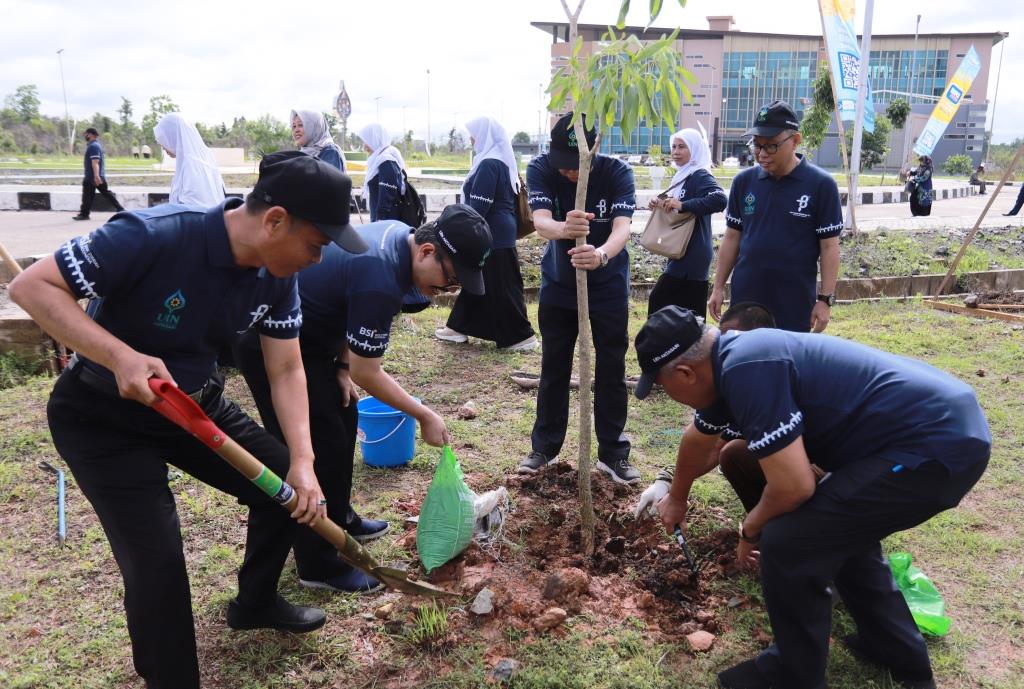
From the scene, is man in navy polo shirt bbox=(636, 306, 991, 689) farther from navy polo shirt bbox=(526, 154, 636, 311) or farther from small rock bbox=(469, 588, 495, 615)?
navy polo shirt bbox=(526, 154, 636, 311)

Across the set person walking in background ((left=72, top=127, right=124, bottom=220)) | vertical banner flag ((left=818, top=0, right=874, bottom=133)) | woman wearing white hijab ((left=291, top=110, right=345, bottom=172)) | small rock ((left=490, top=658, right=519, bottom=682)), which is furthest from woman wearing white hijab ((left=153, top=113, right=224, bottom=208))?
vertical banner flag ((left=818, top=0, right=874, bottom=133))

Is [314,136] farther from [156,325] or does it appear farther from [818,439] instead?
[818,439]

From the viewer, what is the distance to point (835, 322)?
304 inches

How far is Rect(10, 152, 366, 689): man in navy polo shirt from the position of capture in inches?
75.5

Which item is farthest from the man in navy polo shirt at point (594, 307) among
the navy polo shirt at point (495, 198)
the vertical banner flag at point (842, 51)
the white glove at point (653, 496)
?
the vertical banner flag at point (842, 51)

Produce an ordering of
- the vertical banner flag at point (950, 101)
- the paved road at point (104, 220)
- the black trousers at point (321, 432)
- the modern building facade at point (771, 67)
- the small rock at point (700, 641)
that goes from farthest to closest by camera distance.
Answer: the modern building facade at point (771, 67) < the vertical banner flag at point (950, 101) < the paved road at point (104, 220) < the black trousers at point (321, 432) < the small rock at point (700, 641)

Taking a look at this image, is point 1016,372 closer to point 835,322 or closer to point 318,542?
point 835,322

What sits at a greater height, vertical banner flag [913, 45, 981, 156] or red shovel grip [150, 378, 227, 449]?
vertical banner flag [913, 45, 981, 156]

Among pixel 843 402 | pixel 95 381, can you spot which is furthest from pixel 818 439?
pixel 95 381

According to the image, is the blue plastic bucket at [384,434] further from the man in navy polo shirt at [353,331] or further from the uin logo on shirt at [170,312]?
the uin logo on shirt at [170,312]

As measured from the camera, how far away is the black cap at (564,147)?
372 cm

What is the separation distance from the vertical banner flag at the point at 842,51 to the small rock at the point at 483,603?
1018 centimetres

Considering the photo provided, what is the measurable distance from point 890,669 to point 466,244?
2.06m

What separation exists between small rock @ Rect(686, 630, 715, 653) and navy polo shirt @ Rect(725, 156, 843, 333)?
1.82 meters
